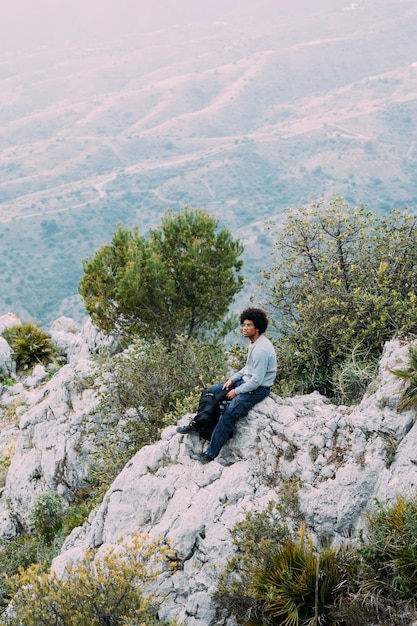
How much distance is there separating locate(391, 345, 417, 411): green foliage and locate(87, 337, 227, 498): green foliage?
4.24 meters

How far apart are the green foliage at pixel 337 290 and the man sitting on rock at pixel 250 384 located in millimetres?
2256

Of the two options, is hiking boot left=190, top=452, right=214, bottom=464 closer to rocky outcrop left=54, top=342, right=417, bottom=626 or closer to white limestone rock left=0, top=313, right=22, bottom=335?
rocky outcrop left=54, top=342, right=417, bottom=626

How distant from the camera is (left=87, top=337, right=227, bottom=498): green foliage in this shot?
35.3ft

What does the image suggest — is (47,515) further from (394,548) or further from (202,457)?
(394,548)

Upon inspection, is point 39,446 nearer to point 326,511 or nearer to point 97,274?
point 97,274

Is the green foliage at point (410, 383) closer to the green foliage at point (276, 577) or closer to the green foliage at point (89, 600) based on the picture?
the green foliage at point (276, 577)

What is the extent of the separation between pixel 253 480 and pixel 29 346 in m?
17.6

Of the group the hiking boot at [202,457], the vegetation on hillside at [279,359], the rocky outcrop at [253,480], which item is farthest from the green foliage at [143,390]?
the hiking boot at [202,457]

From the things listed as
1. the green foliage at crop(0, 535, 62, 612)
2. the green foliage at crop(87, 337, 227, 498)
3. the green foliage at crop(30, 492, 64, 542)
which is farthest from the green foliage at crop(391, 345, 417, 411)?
the green foliage at crop(30, 492, 64, 542)

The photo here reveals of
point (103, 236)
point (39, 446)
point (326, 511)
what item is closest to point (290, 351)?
point (326, 511)

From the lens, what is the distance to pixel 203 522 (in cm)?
714

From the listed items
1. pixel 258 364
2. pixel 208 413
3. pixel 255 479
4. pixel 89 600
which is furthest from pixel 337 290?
pixel 89 600

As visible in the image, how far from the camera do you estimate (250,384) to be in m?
7.77

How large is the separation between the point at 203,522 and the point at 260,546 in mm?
1173
